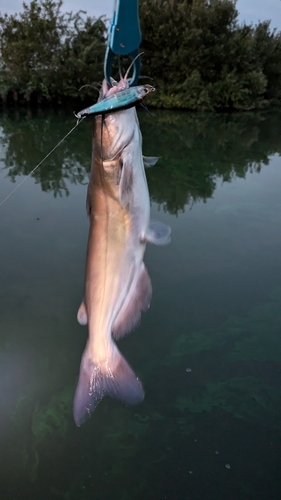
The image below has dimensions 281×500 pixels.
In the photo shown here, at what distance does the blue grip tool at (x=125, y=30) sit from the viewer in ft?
3.78

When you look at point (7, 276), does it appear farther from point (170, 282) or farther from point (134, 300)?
point (134, 300)

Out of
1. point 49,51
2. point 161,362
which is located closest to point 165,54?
point 49,51

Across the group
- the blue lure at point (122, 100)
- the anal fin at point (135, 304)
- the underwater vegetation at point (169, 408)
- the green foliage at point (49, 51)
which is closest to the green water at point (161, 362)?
the underwater vegetation at point (169, 408)

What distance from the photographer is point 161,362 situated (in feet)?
7.72

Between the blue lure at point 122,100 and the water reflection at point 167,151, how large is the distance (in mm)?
3427

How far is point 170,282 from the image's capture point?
3.10 meters

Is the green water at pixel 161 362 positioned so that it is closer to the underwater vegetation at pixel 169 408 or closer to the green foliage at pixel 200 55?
the underwater vegetation at pixel 169 408

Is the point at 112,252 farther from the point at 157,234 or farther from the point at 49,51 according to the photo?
the point at 49,51

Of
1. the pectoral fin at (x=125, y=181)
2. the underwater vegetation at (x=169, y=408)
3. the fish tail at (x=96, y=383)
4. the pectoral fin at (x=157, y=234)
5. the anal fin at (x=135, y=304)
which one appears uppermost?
the pectoral fin at (x=125, y=181)

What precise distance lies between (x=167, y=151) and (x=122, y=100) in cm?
700

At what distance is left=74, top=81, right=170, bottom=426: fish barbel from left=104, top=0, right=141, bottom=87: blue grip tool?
0.11m

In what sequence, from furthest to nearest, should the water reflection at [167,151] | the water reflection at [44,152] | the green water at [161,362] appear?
the water reflection at [44,152], the water reflection at [167,151], the green water at [161,362]

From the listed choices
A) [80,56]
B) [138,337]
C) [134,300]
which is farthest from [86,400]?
[80,56]

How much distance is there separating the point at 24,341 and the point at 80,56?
15.3m
